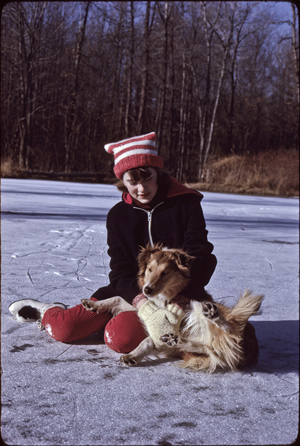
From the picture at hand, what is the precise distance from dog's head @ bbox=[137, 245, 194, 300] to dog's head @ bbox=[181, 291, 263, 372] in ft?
0.44

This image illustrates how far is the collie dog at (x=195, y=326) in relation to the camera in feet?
6.36

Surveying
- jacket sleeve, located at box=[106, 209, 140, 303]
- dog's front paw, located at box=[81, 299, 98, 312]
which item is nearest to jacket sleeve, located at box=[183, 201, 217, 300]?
jacket sleeve, located at box=[106, 209, 140, 303]

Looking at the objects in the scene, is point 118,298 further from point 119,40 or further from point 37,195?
point 119,40

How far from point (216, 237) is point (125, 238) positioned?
366 centimetres

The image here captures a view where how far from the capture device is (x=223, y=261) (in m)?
4.40

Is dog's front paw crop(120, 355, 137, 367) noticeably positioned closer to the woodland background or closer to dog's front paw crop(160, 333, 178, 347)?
dog's front paw crop(160, 333, 178, 347)

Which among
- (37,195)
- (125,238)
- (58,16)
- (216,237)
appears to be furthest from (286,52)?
(125,238)

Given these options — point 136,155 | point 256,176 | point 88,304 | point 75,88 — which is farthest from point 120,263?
point 75,88

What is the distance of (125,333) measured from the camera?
7.14ft

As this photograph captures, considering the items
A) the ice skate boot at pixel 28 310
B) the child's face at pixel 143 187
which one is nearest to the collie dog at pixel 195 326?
the child's face at pixel 143 187

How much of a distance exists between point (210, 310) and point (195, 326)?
0.54 feet

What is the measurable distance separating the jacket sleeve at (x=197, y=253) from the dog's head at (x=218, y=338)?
70 millimetres

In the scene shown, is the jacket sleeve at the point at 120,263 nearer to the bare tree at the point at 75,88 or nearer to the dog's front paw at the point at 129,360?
the dog's front paw at the point at 129,360

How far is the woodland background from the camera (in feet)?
49.6
